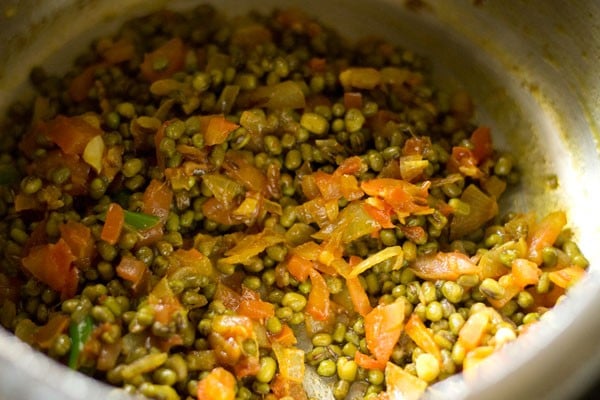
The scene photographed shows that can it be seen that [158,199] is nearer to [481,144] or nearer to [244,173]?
[244,173]

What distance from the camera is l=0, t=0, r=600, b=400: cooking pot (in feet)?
11.0

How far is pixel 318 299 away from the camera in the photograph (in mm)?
3174

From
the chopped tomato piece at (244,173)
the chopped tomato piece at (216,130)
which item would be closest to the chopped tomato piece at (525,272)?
the chopped tomato piece at (244,173)

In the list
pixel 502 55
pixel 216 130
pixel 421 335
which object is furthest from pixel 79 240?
pixel 502 55

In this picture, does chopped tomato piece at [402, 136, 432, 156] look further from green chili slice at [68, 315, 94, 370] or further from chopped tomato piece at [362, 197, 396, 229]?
green chili slice at [68, 315, 94, 370]

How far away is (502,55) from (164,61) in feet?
5.14

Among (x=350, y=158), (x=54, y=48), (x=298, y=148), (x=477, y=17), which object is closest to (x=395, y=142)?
(x=350, y=158)

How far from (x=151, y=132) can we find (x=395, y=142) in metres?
1.06

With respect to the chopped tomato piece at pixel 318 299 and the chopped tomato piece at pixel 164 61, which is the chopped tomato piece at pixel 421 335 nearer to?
the chopped tomato piece at pixel 318 299

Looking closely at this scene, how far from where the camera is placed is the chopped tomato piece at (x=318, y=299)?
3172 millimetres

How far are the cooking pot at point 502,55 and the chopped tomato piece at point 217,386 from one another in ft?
1.45

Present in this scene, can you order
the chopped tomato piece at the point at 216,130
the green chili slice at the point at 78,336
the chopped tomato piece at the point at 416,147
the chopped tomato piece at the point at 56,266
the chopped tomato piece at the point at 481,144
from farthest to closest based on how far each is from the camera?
the chopped tomato piece at the point at 481,144, the chopped tomato piece at the point at 416,147, the chopped tomato piece at the point at 216,130, the chopped tomato piece at the point at 56,266, the green chili slice at the point at 78,336

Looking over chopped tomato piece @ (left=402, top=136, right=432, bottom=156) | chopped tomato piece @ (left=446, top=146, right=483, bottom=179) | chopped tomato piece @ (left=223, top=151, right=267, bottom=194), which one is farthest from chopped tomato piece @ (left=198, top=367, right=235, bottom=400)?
chopped tomato piece @ (left=446, top=146, right=483, bottom=179)

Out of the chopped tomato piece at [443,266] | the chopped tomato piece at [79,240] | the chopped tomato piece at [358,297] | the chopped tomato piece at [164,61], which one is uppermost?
the chopped tomato piece at [443,266]
